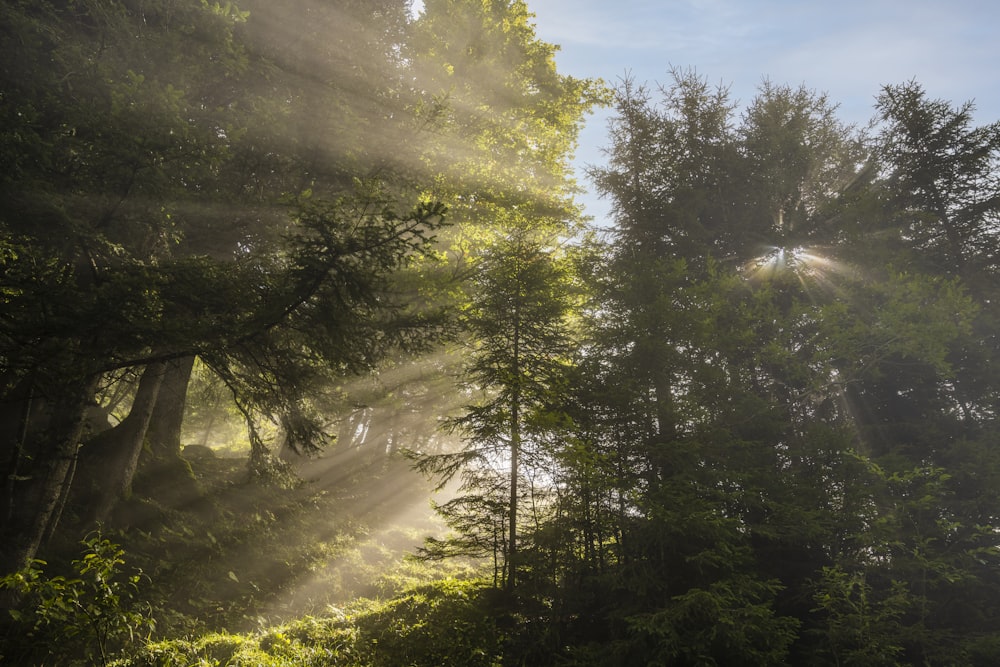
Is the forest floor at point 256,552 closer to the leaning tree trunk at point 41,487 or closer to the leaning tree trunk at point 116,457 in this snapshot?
the leaning tree trunk at point 116,457

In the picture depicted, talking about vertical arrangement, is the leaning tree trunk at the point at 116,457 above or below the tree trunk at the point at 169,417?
below

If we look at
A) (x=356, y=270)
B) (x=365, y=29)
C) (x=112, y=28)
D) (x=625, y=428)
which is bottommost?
(x=625, y=428)

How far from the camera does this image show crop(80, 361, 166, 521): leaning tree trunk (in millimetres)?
9992

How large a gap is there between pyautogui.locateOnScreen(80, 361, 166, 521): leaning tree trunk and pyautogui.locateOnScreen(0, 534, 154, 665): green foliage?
5.01ft

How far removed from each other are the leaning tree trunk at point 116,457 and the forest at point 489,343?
0.24 feet

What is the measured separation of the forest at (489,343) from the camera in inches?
247

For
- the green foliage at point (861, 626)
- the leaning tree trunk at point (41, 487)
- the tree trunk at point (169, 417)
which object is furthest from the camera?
the tree trunk at point (169, 417)

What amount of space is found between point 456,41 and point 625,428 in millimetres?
11450

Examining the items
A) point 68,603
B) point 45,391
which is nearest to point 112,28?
point 45,391

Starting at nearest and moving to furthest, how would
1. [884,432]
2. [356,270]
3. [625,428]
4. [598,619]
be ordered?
1. [356,270]
2. [598,619]
3. [625,428]
4. [884,432]

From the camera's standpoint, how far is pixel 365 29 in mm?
10422

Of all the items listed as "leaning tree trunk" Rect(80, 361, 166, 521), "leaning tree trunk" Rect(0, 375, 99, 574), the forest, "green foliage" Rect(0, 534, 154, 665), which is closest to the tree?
the forest

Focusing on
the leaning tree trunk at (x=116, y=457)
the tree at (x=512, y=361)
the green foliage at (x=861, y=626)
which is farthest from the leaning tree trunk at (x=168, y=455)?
the green foliage at (x=861, y=626)

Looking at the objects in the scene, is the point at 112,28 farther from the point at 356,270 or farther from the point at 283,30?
the point at 356,270
